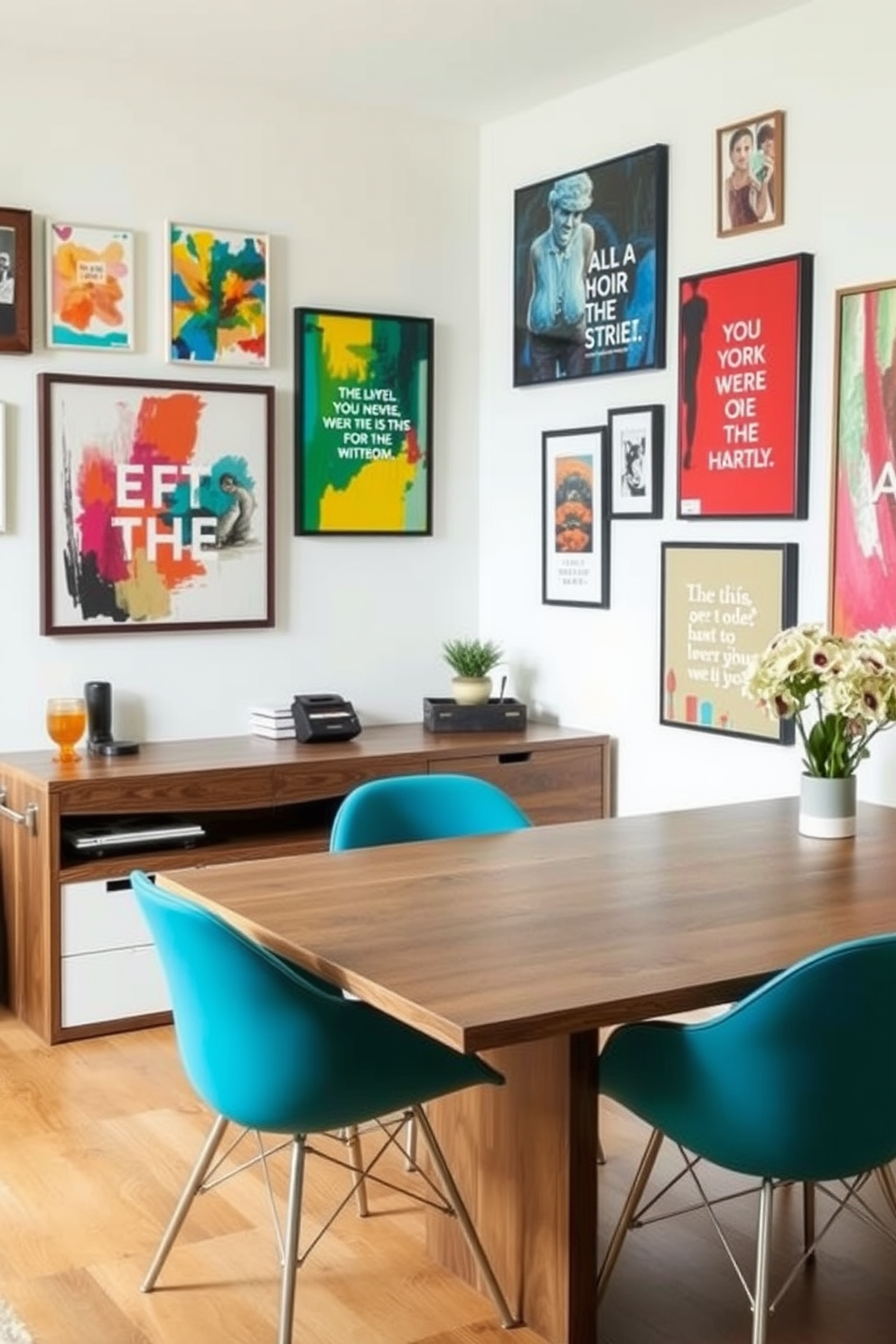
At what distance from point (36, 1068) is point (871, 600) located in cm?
237

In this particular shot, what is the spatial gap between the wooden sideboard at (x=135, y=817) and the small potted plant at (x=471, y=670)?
31cm

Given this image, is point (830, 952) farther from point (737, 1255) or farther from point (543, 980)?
point (737, 1255)

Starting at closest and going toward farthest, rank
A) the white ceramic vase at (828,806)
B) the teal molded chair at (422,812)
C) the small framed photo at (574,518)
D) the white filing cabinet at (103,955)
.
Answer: the white ceramic vase at (828,806)
the teal molded chair at (422,812)
the white filing cabinet at (103,955)
the small framed photo at (574,518)

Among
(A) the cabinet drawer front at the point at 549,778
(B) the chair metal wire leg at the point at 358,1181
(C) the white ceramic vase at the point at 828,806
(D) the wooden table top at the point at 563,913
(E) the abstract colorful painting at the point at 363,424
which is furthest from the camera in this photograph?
(E) the abstract colorful painting at the point at 363,424

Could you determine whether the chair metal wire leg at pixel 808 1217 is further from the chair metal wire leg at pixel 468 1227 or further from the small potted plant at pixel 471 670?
the small potted plant at pixel 471 670

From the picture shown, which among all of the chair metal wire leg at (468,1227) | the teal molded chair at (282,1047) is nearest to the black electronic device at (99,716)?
the teal molded chair at (282,1047)

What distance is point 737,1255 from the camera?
9.78 ft

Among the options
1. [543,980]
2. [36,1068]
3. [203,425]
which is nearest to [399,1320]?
[543,980]

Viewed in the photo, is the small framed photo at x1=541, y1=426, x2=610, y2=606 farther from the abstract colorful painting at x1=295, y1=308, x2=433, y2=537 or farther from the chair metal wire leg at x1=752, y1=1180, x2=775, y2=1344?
the chair metal wire leg at x1=752, y1=1180, x2=775, y2=1344

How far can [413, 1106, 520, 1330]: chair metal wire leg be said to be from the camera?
2.64 m

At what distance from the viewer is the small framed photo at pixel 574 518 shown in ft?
15.8

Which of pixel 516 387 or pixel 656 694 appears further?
pixel 516 387

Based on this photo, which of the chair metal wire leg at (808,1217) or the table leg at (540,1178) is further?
the chair metal wire leg at (808,1217)

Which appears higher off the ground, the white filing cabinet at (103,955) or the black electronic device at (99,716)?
the black electronic device at (99,716)
